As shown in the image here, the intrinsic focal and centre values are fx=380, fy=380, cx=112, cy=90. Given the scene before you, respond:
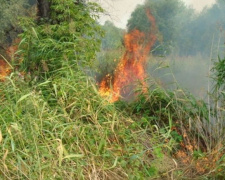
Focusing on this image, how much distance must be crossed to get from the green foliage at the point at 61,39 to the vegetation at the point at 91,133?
47 millimetres

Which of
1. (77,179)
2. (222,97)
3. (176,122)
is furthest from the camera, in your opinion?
(176,122)

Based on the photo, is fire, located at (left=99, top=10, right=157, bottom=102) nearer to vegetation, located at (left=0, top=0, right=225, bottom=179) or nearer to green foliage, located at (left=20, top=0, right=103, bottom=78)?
green foliage, located at (left=20, top=0, right=103, bottom=78)

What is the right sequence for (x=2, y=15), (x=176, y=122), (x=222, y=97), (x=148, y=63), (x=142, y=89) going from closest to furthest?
(x=222, y=97) < (x=176, y=122) < (x=142, y=89) < (x=148, y=63) < (x=2, y=15)

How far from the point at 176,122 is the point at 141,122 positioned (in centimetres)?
59

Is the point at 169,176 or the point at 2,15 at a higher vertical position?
the point at 2,15

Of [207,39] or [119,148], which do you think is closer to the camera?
[119,148]

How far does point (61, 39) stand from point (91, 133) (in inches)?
163

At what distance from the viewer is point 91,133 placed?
4957 millimetres

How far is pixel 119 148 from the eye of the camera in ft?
15.8

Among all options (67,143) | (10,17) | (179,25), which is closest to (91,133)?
(67,143)

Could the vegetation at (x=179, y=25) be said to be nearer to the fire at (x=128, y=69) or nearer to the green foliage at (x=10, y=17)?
the fire at (x=128, y=69)

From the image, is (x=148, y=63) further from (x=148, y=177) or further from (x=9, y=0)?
(x=148, y=177)

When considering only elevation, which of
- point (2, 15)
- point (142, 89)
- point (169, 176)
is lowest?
point (169, 176)

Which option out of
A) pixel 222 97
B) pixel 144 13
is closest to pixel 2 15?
pixel 144 13
